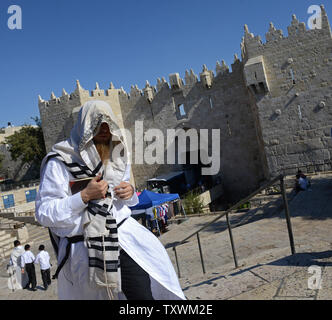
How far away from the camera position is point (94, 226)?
5.50ft

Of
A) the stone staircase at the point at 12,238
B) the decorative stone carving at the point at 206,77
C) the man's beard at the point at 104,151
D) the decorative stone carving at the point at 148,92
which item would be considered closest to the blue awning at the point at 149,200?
the stone staircase at the point at 12,238

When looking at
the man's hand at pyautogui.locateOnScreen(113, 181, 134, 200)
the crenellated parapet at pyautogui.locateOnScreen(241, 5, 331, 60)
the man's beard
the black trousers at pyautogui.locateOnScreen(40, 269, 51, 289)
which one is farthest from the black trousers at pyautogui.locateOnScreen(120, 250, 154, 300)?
the crenellated parapet at pyautogui.locateOnScreen(241, 5, 331, 60)

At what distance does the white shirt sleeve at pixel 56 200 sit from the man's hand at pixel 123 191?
244mm

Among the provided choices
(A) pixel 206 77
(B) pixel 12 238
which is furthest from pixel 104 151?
(A) pixel 206 77

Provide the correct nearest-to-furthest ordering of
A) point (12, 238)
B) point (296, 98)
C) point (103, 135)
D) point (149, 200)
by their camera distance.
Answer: point (103, 135) → point (149, 200) → point (12, 238) → point (296, 98)

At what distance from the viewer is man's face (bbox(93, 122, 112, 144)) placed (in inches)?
75.5

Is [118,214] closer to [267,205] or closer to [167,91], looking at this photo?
[267,205]

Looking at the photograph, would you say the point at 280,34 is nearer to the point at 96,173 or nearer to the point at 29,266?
the point at 29,266

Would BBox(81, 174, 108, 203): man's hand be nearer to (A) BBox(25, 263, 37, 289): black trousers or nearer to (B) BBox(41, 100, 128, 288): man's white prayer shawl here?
(B) BBox(41, 100, 128, 288): man's white prayer shawl

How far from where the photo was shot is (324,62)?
1327 cm

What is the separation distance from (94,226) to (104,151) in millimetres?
491

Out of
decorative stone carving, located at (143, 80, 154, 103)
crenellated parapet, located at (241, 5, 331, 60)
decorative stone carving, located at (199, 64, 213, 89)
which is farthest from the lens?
decorative stone carving, located at (143, 80, 154, 103)

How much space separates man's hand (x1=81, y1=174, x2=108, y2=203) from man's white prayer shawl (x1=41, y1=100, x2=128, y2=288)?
0.05 m

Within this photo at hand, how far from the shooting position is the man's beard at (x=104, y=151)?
6.34 ft
